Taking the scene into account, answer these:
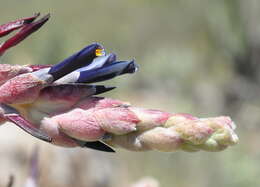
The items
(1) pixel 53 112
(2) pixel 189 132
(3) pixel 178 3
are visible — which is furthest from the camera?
(3) pixel 178 3

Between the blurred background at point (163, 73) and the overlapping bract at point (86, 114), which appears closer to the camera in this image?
the overlapping bract at point (86, 114)

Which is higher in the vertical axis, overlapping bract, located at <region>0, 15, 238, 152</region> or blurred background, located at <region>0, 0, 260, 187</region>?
overlapping bract, located at <region>0, 15, 238, 152</region>

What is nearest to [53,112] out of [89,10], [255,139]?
[255,139]

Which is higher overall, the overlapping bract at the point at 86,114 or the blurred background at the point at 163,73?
the overlapping bract at the point at 86,114

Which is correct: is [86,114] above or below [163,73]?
above

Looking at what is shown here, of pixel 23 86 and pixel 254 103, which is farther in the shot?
pixel 254 103

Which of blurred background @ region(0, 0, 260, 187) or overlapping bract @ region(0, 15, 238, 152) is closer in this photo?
overlapping bract @ region(0, 15, 238, 152)

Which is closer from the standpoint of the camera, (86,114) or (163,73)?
(86,114)

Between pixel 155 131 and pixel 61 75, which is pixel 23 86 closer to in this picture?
pixel 61 75
